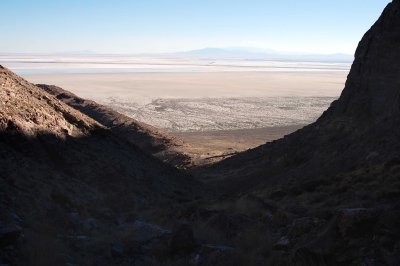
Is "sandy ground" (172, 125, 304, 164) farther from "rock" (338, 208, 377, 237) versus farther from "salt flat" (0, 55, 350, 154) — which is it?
"rock" (338, 208, 377, 237)

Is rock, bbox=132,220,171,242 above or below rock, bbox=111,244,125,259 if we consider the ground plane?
below

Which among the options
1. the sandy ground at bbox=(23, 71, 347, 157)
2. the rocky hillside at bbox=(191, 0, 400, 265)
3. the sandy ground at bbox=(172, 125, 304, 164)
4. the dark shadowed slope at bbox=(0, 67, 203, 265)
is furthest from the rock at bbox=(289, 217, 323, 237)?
the sandy ground at bbox=(23, 71, 347, 157)

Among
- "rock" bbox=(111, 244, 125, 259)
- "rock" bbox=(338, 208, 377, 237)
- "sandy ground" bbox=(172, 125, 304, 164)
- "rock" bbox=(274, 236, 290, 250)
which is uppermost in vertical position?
"rock" bbox=(338, 208, 377, 237)

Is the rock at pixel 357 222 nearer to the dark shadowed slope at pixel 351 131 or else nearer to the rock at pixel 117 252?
the rock at pixel 117 252

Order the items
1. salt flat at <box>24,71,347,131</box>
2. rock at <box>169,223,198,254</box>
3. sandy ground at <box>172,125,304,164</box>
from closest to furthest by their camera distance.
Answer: rock at <box>169,223,198,254</box>, sandy ground at <box>172,125,304,164</box>, salt flat at <box>24,71,347,131</box>

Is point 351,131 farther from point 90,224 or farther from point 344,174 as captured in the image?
point 90,224

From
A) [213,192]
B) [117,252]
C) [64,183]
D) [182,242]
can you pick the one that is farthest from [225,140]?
[117,252]

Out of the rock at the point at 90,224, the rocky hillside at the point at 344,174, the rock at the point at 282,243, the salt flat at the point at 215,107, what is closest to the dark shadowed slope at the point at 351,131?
the rocky hillside at the point at 344,174

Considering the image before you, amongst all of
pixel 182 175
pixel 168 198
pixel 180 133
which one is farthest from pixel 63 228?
pixel 180 133
